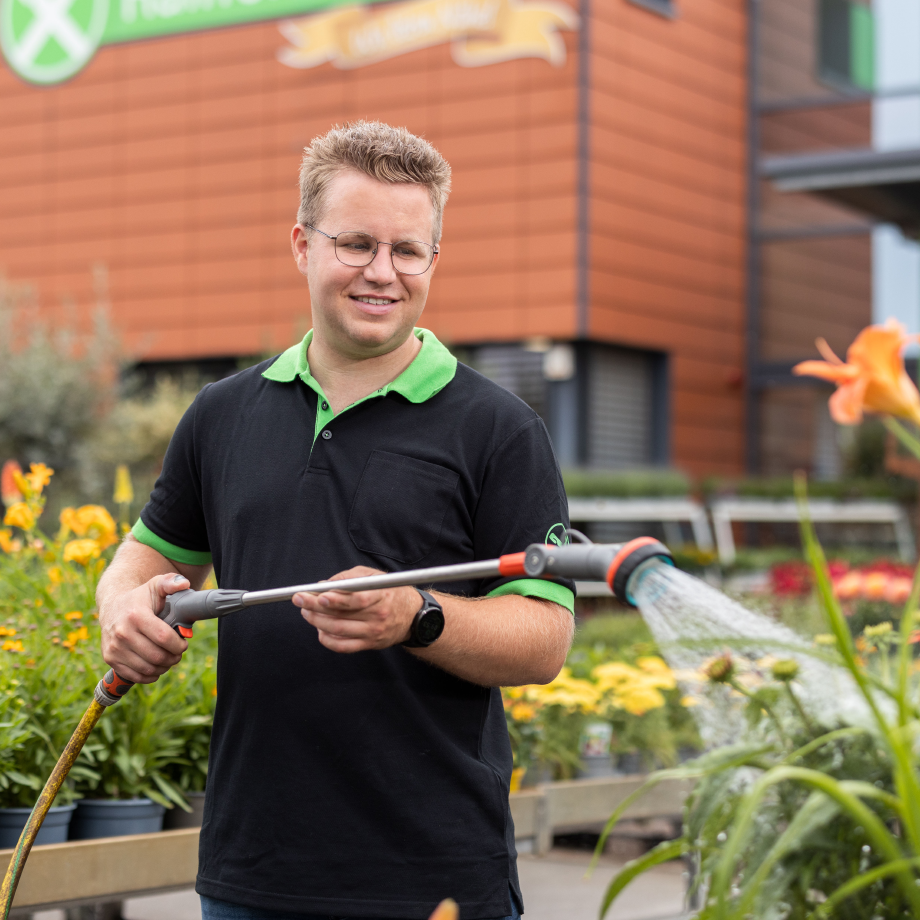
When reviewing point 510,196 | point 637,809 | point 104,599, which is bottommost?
point 637,809

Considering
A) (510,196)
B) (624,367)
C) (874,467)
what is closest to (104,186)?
(510,196)

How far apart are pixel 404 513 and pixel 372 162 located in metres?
0.54

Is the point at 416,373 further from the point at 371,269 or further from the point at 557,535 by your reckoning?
the point at 557,535

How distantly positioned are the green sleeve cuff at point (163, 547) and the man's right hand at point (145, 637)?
33 cm

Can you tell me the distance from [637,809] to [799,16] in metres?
16.0

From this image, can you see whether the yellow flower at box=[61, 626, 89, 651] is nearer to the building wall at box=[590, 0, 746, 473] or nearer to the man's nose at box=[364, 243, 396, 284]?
the man's nose at box=[364, 243, 396, 284]

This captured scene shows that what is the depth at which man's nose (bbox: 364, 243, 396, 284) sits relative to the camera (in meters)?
2.09

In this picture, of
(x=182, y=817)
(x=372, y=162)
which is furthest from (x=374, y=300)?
(x=182, y=817)

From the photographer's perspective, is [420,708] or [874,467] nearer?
[420,708]

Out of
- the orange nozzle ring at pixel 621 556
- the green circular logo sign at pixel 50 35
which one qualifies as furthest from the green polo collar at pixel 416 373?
the green circular logo sign at pixel 50 35

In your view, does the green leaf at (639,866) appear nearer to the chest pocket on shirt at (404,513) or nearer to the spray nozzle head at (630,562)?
the spray nozzle head at (630,562)

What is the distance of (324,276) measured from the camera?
214 centimetres

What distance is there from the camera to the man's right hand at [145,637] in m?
1.94

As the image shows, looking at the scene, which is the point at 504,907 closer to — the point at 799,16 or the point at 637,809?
the point at 637,809
